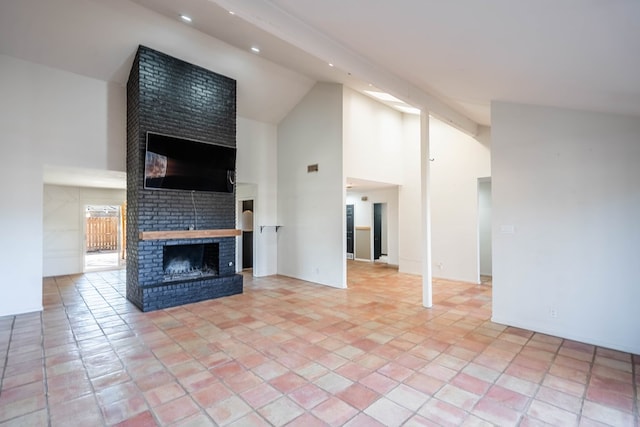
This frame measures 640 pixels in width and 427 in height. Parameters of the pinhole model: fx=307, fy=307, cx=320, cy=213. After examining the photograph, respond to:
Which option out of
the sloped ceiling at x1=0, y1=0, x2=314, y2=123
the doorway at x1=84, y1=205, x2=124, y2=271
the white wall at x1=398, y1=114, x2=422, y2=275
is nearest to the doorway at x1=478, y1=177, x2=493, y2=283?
the white wall at x1=398, y1=114, x2=422, y2=275

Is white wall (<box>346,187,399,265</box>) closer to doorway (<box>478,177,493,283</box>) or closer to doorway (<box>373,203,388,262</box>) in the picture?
doorway (<box>373,203,388,262</box>)

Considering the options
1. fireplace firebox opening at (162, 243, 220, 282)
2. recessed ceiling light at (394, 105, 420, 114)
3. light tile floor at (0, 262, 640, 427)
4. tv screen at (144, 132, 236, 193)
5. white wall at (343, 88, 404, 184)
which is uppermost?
recessed ceiling light at (394, 105, 420, 114)

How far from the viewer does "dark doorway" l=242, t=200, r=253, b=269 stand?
838 cm

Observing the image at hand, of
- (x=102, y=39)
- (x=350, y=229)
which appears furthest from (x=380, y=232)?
(x=102, y=39)

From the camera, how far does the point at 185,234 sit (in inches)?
211

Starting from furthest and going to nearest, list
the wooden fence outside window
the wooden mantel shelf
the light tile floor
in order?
the wooden fence outside window < the wooden mantel shelf < the light tile floor

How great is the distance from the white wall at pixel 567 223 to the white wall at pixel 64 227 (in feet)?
30.9

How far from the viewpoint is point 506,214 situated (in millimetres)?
4207

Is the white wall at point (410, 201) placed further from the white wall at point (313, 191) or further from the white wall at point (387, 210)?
the white wall at point (313, 191)

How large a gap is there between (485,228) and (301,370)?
6399mm

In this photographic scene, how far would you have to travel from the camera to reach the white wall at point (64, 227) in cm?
757

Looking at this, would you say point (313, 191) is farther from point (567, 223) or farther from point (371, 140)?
point (567, 223)

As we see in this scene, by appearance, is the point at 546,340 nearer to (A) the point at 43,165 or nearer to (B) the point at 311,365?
(B) the point at 311,365

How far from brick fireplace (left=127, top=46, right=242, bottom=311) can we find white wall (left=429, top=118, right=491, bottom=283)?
463 cm
